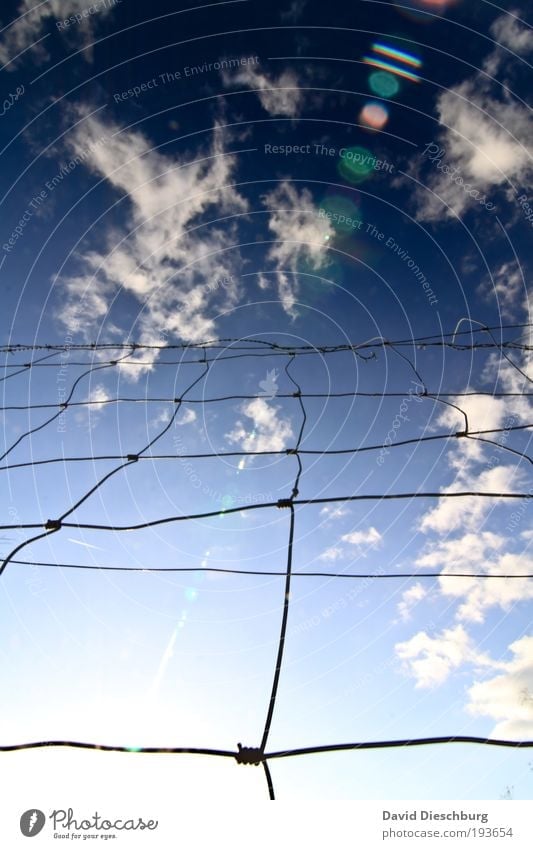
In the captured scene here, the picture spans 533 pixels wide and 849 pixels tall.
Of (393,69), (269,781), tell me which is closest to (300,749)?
(269,781)

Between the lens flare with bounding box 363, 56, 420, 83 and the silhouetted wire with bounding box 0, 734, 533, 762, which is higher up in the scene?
the lens flare with bounding box 363, 56, 420, 83

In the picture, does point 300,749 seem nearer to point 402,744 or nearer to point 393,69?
point 402,744

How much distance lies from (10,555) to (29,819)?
3.42 ft

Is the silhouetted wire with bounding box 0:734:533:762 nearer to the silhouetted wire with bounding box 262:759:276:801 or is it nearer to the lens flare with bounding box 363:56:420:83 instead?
the silhouetted wire with bounding box 262:759:276:801

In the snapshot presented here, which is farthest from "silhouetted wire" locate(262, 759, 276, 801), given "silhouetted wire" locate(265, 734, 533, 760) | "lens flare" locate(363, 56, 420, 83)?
"lens flare" locate(363, 56, 420, 83)

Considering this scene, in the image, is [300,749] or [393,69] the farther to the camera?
[393,69]

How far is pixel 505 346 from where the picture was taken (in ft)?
9.48

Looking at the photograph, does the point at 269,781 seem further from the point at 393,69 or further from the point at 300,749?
the point at 393,69

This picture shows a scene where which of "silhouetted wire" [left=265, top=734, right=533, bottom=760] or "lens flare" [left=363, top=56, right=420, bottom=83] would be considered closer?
"silhouetted wire" [left=265, top=734, right=533, bottom=760]

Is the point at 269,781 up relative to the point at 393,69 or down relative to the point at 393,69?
down

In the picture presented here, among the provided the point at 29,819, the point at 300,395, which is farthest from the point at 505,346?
the point at 29,819

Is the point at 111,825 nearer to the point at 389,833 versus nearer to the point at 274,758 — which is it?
the point at 274,758

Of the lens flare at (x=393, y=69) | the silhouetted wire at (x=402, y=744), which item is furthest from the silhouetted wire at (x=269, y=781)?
the lens flare at (x=393, y=69)

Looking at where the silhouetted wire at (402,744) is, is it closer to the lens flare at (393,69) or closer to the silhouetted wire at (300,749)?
the silhouetted wire at (300,749)
